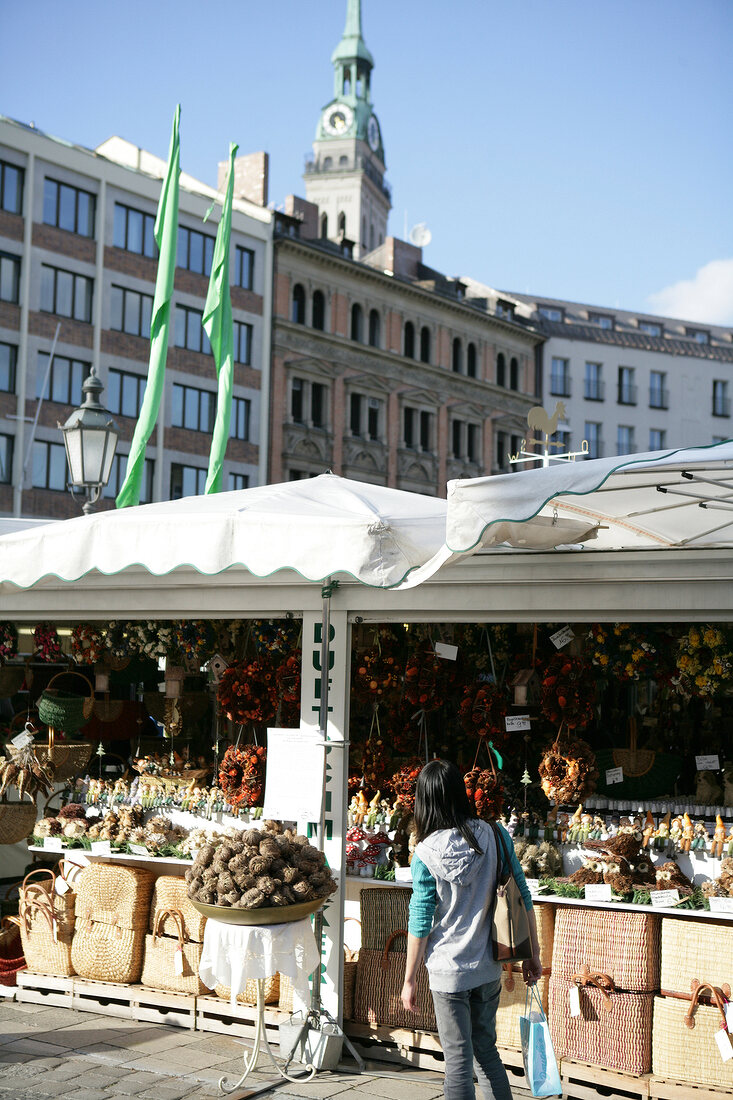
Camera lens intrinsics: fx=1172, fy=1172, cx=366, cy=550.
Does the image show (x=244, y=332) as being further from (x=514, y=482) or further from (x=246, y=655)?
(x=514, y=482)

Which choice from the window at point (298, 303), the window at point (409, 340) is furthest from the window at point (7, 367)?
the window at point (409, 340)

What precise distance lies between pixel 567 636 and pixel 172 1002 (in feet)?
10.3

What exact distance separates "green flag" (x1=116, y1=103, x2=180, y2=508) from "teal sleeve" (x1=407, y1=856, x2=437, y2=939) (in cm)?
827

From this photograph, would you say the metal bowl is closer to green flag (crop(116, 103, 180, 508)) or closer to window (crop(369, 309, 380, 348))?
green flag (crop(116, 103, 180, 508))

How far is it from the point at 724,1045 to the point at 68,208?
31886mm

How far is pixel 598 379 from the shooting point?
5431 centimetres

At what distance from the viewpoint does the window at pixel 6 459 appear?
31125 millimetres

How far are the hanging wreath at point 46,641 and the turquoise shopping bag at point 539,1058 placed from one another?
4747mm

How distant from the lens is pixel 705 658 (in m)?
6.35

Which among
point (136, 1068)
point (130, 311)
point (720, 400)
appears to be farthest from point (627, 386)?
point (136, 1068)

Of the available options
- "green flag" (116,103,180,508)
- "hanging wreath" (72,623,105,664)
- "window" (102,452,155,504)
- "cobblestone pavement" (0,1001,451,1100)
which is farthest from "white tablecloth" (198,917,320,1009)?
"window" (102,452,155,504)

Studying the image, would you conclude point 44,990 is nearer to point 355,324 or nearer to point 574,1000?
point 574,1000

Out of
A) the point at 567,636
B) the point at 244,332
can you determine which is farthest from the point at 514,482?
the point at 244,332

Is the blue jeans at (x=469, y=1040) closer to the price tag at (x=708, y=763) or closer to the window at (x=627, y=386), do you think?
the price tag at (x=708, y=763)
